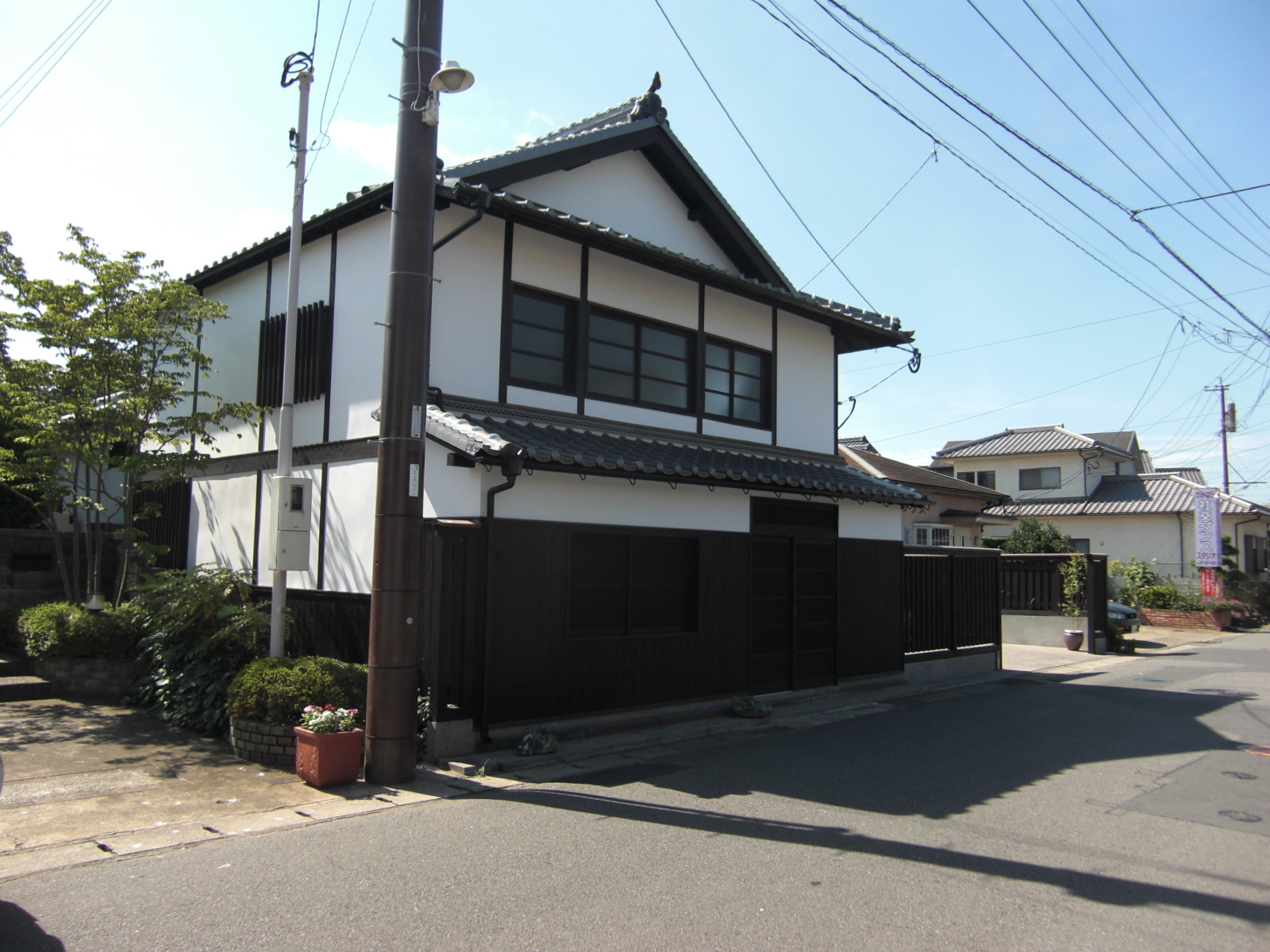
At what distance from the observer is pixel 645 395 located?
11.8 metres

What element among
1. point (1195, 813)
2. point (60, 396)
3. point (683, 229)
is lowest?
point (1195, 813)

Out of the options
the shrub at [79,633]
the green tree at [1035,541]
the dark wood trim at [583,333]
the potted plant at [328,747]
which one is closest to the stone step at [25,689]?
the shrub at [79,633]

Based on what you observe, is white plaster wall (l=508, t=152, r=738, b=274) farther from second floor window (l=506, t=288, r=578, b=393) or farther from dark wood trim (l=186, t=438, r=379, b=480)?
dark wood trim (l=186, t=438, r=379, b=480)

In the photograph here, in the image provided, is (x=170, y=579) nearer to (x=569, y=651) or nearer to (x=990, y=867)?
(x=569, y=651)

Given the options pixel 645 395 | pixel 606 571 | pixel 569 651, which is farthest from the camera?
pixel 645 395

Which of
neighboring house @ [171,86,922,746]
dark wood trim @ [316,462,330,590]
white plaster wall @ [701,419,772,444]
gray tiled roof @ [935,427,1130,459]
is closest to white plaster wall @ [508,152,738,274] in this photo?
neighboring house @ [171,86,922,746]

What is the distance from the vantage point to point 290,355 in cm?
943

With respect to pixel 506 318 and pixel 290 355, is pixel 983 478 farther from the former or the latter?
pixel 290 355

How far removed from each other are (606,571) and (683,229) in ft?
20.4

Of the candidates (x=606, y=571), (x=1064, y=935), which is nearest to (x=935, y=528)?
(x=606, y=571)

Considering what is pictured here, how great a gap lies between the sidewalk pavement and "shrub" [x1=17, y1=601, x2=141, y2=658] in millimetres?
651

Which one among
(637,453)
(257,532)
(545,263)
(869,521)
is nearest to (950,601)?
(869,521)

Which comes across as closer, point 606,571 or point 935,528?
point 606,571

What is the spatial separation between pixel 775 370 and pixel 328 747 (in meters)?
9.01
